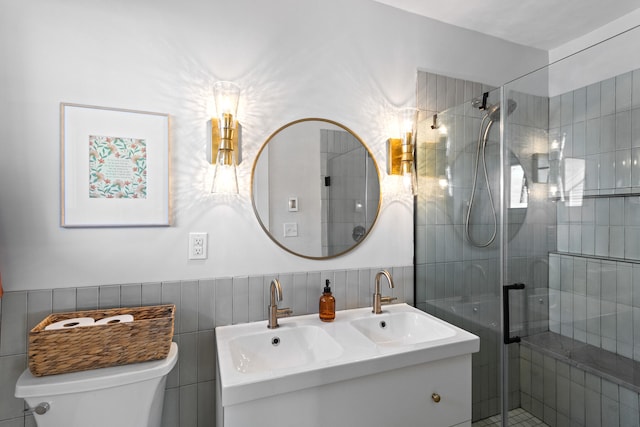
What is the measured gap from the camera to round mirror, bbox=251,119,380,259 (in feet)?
5.26

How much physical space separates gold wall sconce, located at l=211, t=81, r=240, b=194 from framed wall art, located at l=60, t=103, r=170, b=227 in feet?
0.68

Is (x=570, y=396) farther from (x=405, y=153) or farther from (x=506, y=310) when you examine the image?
(x=405, y=153)

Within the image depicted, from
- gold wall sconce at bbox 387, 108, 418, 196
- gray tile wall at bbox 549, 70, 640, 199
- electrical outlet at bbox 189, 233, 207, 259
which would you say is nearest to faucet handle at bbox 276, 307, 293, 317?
electrical outlet at bbox 189, 233, 207, 259

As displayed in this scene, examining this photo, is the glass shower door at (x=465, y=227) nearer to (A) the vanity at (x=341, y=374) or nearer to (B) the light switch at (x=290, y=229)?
(A) the vanity at (x=341, y=374)

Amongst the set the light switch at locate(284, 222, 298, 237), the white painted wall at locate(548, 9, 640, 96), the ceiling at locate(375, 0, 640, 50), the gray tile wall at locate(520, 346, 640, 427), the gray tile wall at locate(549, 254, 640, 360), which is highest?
the ceiling at locate(375, 0, 640, 50)

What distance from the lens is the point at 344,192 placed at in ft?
5.77

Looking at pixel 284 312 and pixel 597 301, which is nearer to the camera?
pixel 597 301

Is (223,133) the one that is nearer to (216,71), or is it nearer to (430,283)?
(216,71)

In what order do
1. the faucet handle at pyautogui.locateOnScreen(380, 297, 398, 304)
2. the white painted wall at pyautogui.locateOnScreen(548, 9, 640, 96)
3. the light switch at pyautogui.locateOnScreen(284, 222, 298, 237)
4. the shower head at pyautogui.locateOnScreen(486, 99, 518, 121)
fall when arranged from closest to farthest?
the white painted wall at pyautogui.locateOnScreen(548, 9, 640, 96) → the shower head at pyautogui.locateOnScreen(486, 99, 518, 121) → the light switch at pyautogui.locateOnScreen(284, 222, 298, 237) → the faucet handle at pyautogui.locateOnScreen(380, 297, 398, 304)

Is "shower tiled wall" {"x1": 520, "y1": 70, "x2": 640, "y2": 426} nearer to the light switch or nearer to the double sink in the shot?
the double sink

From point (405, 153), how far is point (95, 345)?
1.66m

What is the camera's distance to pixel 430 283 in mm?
1922

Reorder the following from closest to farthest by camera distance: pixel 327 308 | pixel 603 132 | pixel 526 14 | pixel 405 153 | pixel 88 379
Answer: pixel 88 379, pixel 603 132, pixel 327 308, pixel 405 153, pixel 526 14

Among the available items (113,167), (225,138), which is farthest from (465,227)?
(113,167)
